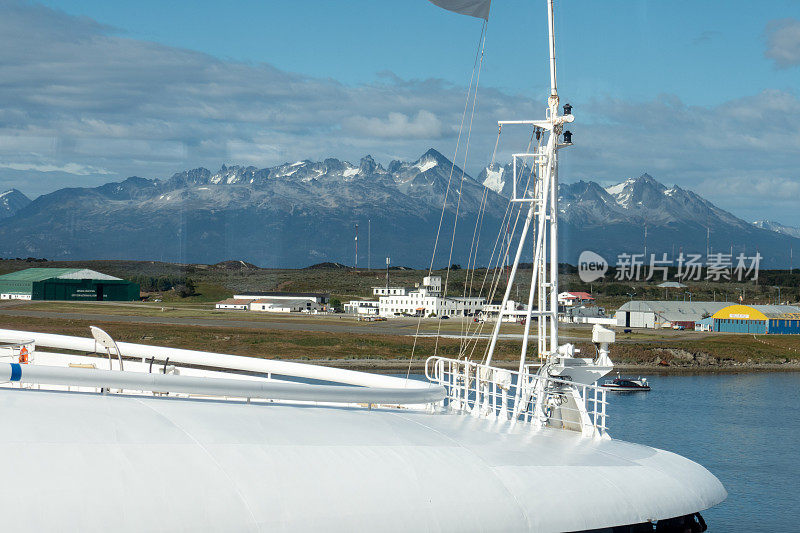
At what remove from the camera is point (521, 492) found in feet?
38.8

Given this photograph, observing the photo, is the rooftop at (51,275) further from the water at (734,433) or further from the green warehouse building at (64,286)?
the water at (734,433)

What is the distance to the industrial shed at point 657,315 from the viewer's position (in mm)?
122250

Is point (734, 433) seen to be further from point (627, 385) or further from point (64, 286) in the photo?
point (64, 286)

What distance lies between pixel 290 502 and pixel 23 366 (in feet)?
12.1

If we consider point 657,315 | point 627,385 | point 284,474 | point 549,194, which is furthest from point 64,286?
point 284,474

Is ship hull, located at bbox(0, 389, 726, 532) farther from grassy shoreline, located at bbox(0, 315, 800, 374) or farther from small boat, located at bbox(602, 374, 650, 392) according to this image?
grassy shoreline, located at bbox(0, 315, 800, 374)

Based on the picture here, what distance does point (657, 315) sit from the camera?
4857 inches

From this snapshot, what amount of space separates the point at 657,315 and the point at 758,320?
14.4 meters

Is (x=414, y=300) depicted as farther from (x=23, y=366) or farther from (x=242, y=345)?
(x=23, y=366)

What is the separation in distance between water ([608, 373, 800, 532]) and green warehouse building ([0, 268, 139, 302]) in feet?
353

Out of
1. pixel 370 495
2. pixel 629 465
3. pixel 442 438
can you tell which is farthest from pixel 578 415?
pixel 370 495

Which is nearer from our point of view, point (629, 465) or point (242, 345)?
point (629, 465)

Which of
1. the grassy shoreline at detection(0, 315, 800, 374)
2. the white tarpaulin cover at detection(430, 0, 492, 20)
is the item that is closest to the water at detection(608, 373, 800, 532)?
the grassy shoreline at detection(0, 315, 800, 374)

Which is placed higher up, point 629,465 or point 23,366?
point 23,366
